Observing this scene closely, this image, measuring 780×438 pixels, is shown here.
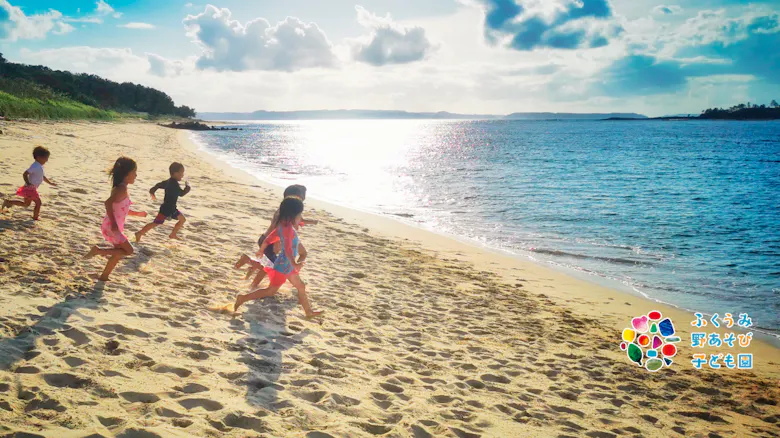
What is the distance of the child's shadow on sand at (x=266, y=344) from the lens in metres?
4.13

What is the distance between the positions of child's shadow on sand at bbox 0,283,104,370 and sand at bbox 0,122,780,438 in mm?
21

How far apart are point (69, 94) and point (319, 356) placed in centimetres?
8736

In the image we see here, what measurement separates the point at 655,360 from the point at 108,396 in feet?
21.5

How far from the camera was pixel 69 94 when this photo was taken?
73.0 meters

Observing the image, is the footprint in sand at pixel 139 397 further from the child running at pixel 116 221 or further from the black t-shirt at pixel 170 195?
the black t-shirt at pixel 170 195

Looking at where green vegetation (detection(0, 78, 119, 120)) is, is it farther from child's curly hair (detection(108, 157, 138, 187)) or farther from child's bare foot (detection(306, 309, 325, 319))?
child's bare foot (detection(306, 309, 325, 319))

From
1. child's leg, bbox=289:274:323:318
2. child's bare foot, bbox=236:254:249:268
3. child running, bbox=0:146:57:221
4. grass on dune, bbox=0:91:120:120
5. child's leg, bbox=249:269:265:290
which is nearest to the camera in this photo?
child's leg, bbox=289:274:323:318

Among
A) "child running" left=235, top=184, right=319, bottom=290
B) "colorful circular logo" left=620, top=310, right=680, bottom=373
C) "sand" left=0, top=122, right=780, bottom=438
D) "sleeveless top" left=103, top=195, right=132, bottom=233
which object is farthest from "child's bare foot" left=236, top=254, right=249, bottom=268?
"colorful circular logo" left=620, top=310, right=680, bottom=373

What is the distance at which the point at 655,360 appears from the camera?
20.8ft

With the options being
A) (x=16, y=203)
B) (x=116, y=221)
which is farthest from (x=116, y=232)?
(x=16, y=203)

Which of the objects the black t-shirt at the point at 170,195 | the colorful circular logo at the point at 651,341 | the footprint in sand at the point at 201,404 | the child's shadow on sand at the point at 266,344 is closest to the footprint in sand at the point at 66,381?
the footprint in sand at the point at 201,404

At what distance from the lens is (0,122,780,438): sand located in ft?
12.2

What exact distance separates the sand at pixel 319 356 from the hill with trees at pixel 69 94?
35.4 metres

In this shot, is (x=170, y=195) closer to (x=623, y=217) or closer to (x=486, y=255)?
(x=486, y=255)
